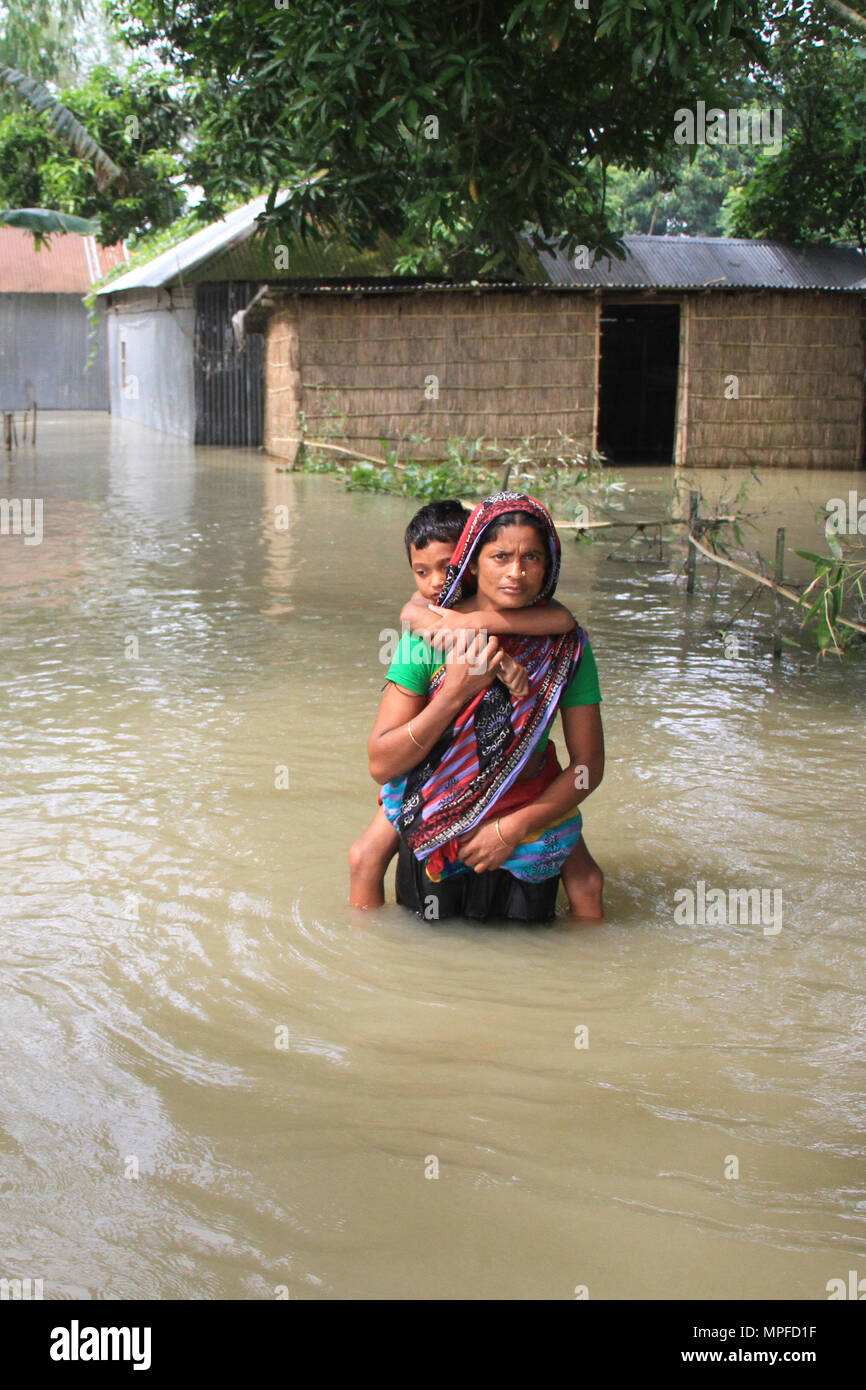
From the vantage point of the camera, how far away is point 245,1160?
2.53 metres

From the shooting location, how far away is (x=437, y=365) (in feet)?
56.9

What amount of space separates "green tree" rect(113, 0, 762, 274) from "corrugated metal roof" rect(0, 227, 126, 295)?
25.6 meters

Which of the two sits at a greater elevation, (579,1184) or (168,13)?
(168,13)

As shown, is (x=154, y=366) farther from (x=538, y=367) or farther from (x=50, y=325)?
(x=538, y=367)

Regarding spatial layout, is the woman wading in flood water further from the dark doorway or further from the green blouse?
the dark doorway


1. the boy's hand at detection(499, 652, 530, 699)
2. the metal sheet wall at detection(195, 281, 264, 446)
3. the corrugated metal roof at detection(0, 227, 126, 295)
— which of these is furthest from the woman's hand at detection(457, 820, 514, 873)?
the corrugated metal roof at detection(0, 227, 126, 295)

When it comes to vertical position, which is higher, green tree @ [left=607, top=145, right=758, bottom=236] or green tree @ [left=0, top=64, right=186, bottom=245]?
green tree @ [left=607, top=145, right=758, bottom=236]

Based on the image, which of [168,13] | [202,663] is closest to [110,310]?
[168,13]

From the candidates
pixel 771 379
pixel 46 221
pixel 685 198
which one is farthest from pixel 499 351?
pixel 685 198

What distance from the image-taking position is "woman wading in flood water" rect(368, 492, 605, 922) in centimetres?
323

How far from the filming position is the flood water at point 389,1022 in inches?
90.4

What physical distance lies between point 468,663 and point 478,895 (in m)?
0.74
